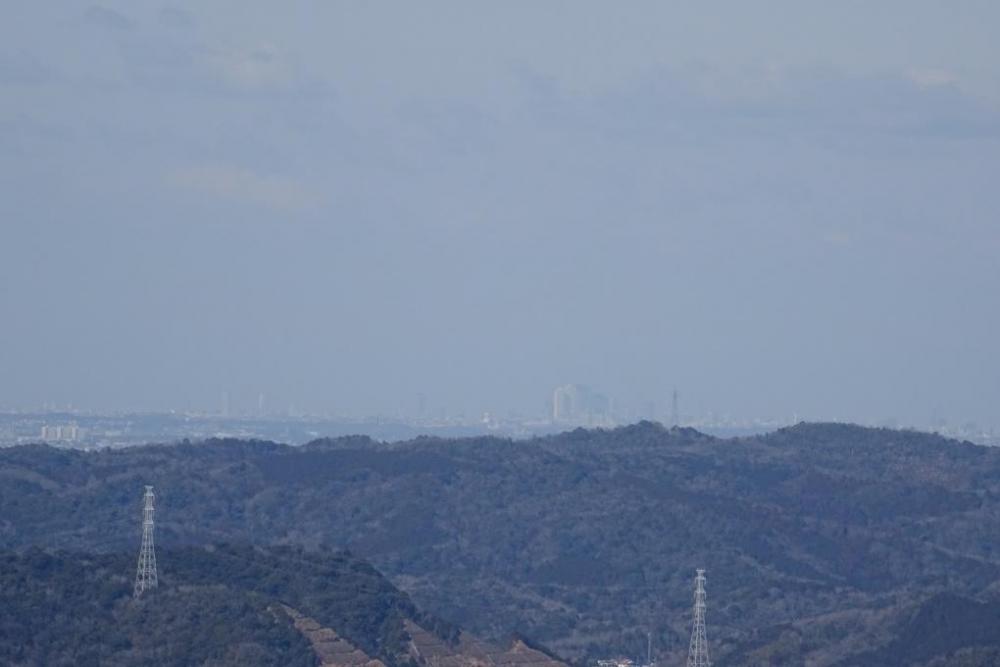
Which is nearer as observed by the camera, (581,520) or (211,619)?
(211,619)

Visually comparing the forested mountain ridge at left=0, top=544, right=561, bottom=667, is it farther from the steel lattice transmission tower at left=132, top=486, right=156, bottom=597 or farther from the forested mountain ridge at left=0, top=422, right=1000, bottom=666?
the forested mountain ridge at left=0, top=422, right=1000, bottom=666

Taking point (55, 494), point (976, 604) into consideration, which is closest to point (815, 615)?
point (976, 604)

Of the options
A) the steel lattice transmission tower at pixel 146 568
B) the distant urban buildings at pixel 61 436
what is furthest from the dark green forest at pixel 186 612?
the distant urban buildings at pixel 61 436

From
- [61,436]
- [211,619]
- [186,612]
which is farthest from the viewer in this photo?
[61,436]

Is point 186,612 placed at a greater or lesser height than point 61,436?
lesser

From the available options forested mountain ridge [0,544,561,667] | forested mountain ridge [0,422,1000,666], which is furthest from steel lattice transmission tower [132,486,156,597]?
forested mountain ridge [0,422,1000,666]

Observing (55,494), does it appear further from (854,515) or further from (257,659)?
(257,659)

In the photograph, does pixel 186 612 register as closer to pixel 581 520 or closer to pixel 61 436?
pixel 581 520

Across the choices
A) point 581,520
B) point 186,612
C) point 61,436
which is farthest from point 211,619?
point 61,436
